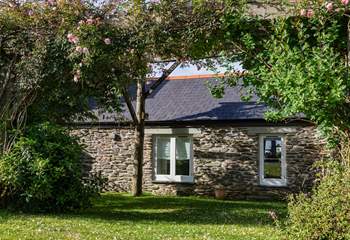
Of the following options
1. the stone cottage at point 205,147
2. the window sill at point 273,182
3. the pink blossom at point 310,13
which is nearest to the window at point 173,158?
the stone cottage at point 205,147

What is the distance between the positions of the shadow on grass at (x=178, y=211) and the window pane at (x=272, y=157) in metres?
1.42

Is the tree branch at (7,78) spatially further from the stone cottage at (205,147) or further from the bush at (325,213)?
the bush at (325,213)

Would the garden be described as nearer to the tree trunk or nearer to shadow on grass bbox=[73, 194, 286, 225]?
shadow on grass bbox=[73, 194, 286, 225]

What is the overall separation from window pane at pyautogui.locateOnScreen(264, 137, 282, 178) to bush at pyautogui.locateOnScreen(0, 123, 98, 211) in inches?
315

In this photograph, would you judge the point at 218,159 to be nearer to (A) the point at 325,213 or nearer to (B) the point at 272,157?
(B) the point at 272,157

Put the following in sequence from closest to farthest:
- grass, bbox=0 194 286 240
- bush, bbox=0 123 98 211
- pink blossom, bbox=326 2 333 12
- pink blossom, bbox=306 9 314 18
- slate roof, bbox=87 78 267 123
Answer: grass, bbox=0 194 286 240
pink blossom, bbox=326 2 333 12
pink blossom, bbox=306 9 314 18
bush, bbox=0 123 98 211
slate roof, bbox=87 78 267 123

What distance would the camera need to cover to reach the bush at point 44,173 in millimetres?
11633

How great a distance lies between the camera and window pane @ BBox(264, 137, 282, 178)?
18.7m

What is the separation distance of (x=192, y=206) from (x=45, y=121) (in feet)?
17.1

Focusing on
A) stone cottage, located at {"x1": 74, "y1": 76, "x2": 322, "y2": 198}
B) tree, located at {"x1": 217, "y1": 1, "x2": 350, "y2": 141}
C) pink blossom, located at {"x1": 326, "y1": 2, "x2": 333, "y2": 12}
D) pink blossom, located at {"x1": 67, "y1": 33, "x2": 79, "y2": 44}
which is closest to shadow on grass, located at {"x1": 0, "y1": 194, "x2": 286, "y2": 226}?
stone cottage, located at {"x1": 74, "y1": 76, "x2": 322, "y2": 198}

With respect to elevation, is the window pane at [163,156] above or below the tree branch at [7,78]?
below

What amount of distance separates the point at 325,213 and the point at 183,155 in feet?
43.7

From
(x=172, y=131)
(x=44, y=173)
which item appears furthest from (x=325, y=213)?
(x=172, y=131)

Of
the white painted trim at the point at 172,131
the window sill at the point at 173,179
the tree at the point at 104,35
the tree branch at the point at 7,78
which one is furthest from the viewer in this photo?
the window sill at the point at 173,179
